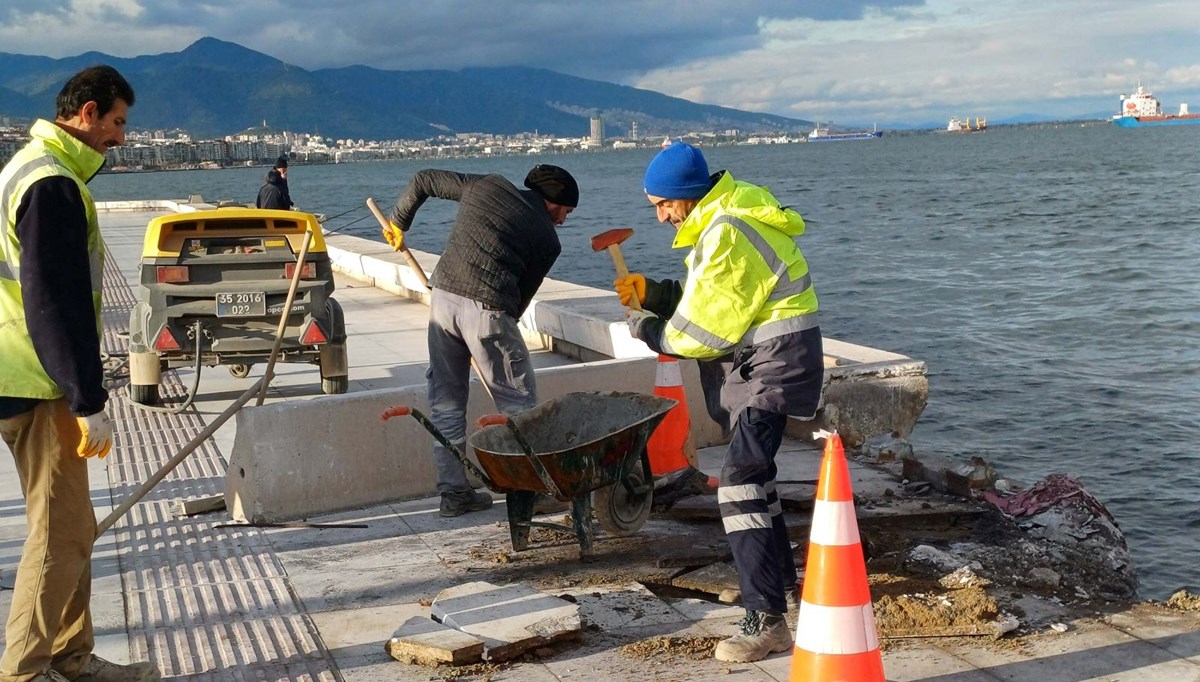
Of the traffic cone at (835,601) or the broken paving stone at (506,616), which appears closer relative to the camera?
the traffic cone at (835,601)

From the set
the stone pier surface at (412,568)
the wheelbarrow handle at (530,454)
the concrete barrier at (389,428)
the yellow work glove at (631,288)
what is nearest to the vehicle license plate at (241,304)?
the stone pier surface at (412,568)

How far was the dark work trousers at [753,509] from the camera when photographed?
195 inches

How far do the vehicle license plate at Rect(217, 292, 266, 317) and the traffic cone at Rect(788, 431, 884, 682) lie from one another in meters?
6.31

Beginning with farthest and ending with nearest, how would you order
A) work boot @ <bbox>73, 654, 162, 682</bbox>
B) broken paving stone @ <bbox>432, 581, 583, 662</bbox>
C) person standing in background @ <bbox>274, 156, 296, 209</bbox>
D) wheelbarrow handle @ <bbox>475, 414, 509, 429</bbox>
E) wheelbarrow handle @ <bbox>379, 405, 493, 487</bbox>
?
1. person standing in background @ <bbox>274, 156, 296, 209</bbox>
2. wheelbarrow handle @ <bbox>379, 405, 493, 487</bbox>
3. wheelbarrow handle @ <bbox>475, 414, 509, 429</bbox>
4. broken paving stone @ <bbox>432, 581, 583, 662</bbox>
5. work boot @ <bbox>73, 654, 162, 682</bbox>

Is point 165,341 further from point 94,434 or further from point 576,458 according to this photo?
point 94,434

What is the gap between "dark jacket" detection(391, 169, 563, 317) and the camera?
673 cm

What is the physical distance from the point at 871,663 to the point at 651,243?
43.9 m

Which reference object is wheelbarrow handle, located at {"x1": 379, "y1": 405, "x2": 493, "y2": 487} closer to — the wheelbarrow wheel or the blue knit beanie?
the wheelbarrow wheel

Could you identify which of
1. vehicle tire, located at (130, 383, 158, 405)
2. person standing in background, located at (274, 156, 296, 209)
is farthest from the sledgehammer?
person standing in background, located at (274, 156, 296, 209)

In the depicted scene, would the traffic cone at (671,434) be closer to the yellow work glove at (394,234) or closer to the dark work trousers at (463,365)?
the dark work trousers at (463,365)

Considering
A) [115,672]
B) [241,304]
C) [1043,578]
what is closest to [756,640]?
[1043,578]

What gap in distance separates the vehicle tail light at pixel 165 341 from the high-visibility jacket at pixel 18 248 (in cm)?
537

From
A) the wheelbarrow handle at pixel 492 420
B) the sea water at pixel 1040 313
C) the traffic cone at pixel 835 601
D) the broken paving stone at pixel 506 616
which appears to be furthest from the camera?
the sea water at pixel 1040 313

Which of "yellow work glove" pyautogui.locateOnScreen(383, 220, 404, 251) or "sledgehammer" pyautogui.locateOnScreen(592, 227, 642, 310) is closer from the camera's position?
"sledgehammer" pyautogui.locateOnScreen(592, 227, 642, 310)
